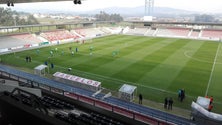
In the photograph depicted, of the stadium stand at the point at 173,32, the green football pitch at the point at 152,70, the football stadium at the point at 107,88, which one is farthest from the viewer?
the stadium stand at the point at 173,32

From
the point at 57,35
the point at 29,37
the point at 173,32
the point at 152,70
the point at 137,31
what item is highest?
the point at 137,31

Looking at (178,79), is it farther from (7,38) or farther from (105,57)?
(7,38)

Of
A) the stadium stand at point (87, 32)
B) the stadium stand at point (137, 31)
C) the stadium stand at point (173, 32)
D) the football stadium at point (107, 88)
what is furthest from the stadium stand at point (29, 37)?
the stadium stand at point (173, 32)

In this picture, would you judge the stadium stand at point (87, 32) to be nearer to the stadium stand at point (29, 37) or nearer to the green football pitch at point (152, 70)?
the stadium stand at point (29, 37)

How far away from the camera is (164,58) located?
1076 inches

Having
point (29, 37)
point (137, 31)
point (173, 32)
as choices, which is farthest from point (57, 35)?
point (173, 32)

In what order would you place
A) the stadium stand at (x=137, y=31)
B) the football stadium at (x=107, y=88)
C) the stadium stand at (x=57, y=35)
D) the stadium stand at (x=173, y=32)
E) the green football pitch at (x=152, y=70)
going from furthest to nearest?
the stadium stand at (x=137, y=31), the stadium stand at (x=173, y=32), the stadium stand at (x=57, y=35), the green football pitch at (x=152, y=70), the football stadium at (x=107, y=88)

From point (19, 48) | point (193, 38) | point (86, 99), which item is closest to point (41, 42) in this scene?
point (19, 48)

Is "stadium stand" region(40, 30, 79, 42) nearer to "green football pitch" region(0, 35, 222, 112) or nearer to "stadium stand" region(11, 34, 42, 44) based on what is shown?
"stadium stand" region(11, 34, 42, 44)

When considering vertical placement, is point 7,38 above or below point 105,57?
above

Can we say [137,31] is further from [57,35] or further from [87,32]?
[57,35]

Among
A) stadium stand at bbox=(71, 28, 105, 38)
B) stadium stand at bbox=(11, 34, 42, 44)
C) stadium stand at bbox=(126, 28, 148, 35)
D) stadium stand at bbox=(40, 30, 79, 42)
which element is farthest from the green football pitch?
stadium stand at bbox=(126, 28, 148, 35)

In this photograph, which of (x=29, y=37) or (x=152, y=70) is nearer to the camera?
(x=152, y=70)

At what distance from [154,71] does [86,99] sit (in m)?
11.1
